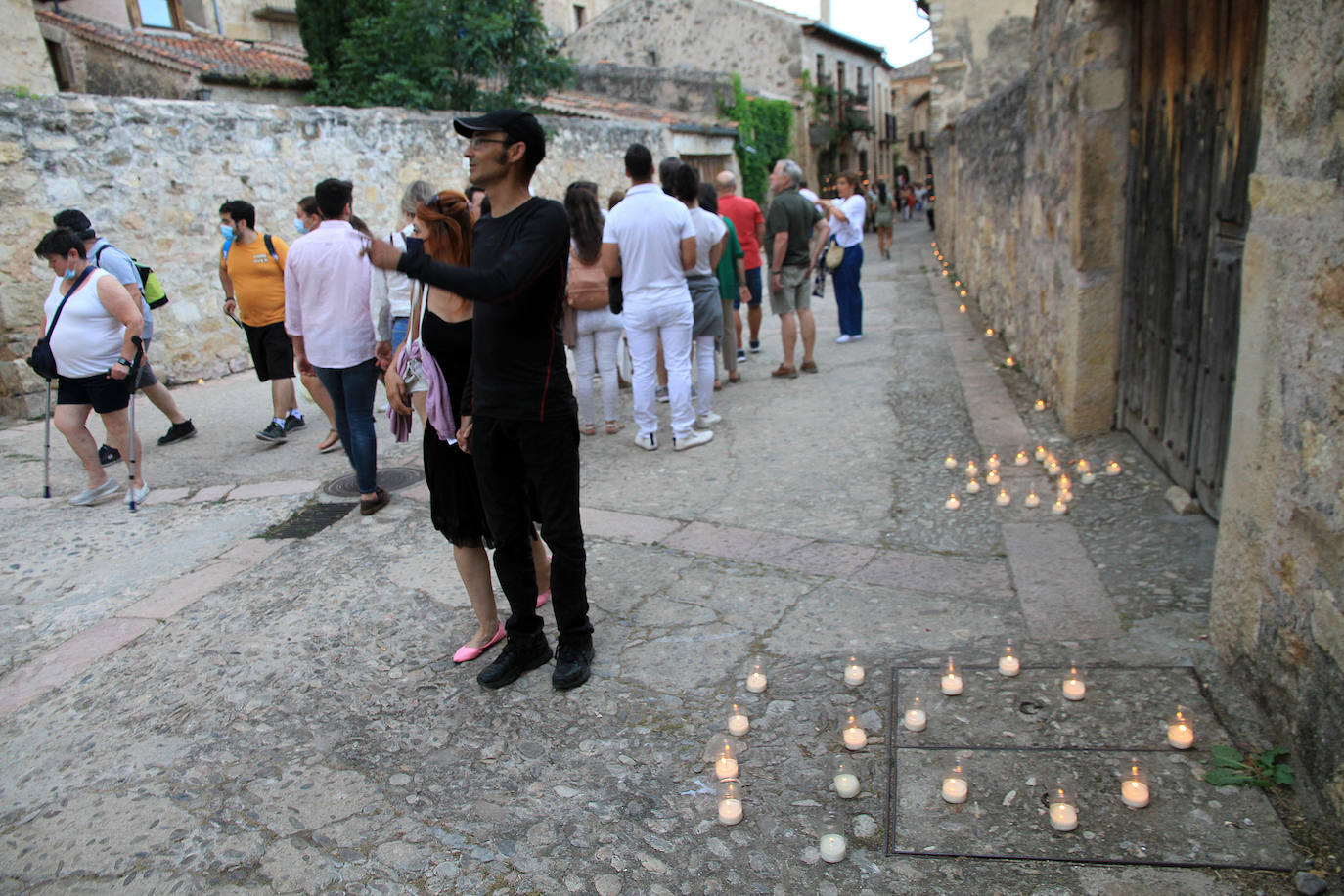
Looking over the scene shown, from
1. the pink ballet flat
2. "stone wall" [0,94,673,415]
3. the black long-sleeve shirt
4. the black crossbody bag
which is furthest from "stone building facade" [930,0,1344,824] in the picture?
"stone wall" [0,94,673,415]

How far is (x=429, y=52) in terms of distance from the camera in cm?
1341

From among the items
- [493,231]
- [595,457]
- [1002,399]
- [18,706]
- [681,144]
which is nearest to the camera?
[493,231]

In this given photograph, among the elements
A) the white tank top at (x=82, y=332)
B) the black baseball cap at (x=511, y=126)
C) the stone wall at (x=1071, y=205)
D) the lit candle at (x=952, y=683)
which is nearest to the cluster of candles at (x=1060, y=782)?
the lit candle at (x=952, y=683)

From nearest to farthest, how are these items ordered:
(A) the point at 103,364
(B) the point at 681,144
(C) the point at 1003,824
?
(C) the point at 1003,824 → (A) the point at 103,364 → (B) the point at 681,144

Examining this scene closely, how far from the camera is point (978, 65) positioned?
1825 cm

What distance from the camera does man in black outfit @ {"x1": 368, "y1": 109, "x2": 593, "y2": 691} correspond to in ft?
8.92

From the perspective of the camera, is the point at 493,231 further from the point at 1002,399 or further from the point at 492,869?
the point at 1002,399

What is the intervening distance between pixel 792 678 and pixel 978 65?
60.6ft

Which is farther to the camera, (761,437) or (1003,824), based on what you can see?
(761,437)

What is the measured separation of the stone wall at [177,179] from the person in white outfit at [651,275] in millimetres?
5790

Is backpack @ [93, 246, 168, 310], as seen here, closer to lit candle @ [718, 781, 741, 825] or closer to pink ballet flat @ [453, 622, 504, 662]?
pink ballet flat @ [453, 622, 504, 662]

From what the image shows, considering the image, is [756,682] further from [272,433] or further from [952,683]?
[272,433]

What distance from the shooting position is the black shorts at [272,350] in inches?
263

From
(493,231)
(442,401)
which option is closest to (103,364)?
(442,401)
